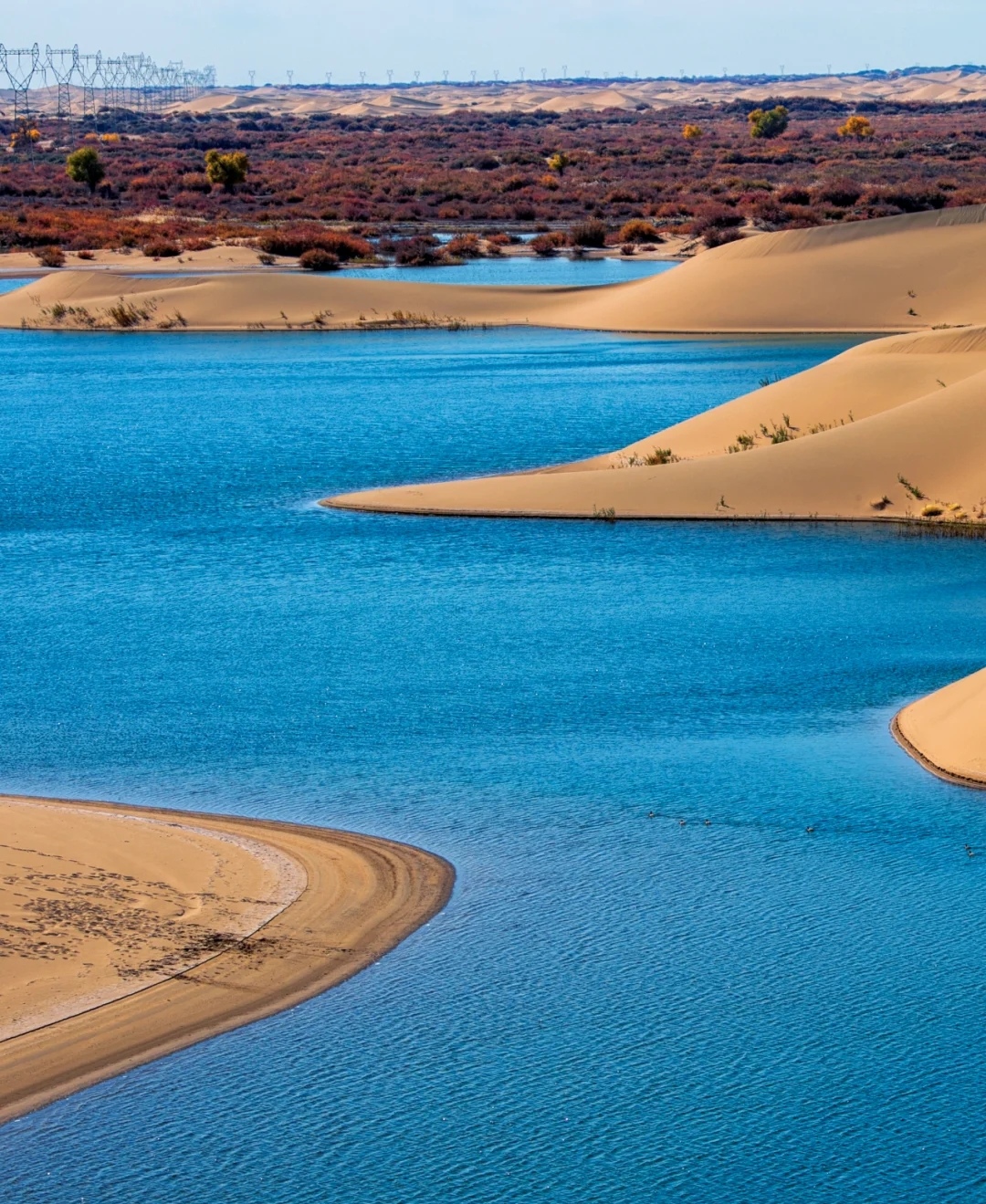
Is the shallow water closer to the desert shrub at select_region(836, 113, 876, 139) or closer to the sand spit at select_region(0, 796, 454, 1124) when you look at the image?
the sand spit at select_region(0, 796, 454, 1124)

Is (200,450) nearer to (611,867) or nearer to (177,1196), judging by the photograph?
(611,867)

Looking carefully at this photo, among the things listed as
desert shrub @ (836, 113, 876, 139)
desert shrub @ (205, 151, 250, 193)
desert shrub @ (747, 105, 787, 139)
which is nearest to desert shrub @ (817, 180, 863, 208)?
desert shrub @ (205, 151, 250, 193)

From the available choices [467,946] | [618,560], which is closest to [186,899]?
[467,946]

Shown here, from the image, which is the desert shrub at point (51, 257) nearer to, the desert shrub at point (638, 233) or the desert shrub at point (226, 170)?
the desert shrub at point (638, 233)

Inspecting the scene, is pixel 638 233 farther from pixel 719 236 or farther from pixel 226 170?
pixel 226 170

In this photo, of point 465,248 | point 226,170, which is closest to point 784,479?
point 465,248

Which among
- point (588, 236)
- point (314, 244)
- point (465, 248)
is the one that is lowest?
point (314, 244)
